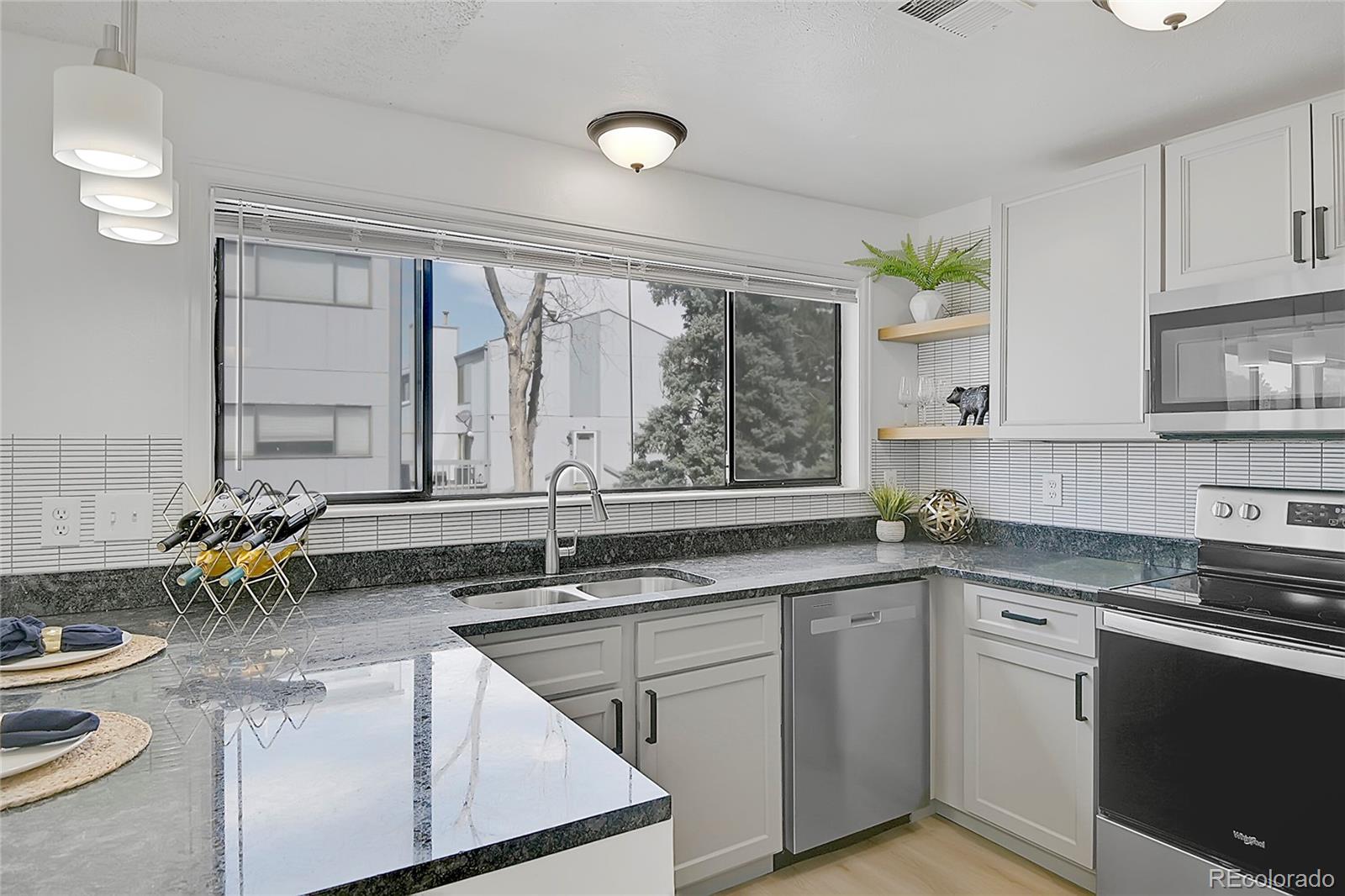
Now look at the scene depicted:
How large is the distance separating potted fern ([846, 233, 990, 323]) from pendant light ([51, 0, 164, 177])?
2.61m

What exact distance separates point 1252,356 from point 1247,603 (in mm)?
661

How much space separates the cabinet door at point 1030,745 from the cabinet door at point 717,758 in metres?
0.69

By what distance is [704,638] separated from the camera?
87.6 inches

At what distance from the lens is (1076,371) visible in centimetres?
254

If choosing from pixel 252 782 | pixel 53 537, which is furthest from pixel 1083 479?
pixel 53 537

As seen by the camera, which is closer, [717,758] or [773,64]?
[773,64]

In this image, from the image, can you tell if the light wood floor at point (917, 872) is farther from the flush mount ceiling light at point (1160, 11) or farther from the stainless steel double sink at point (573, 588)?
the flush mount ceiling light at point (1160, 11)

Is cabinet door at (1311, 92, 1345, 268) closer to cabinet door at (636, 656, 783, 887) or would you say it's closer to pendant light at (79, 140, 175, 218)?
cabinet door at (636, 656, 783, 887)

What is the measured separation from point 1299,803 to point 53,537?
117 inches

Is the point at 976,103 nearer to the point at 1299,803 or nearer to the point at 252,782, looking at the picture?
the point at 1299,803

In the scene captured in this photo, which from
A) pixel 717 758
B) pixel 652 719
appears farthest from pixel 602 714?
pixel 717 758

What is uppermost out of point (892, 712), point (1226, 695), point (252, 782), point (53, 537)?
point (53, 537)

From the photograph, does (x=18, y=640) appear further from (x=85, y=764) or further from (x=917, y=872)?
(x=917, y=872)

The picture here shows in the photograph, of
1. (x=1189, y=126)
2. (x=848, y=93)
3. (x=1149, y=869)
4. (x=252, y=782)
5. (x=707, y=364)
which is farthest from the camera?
(x=707, y=364)
